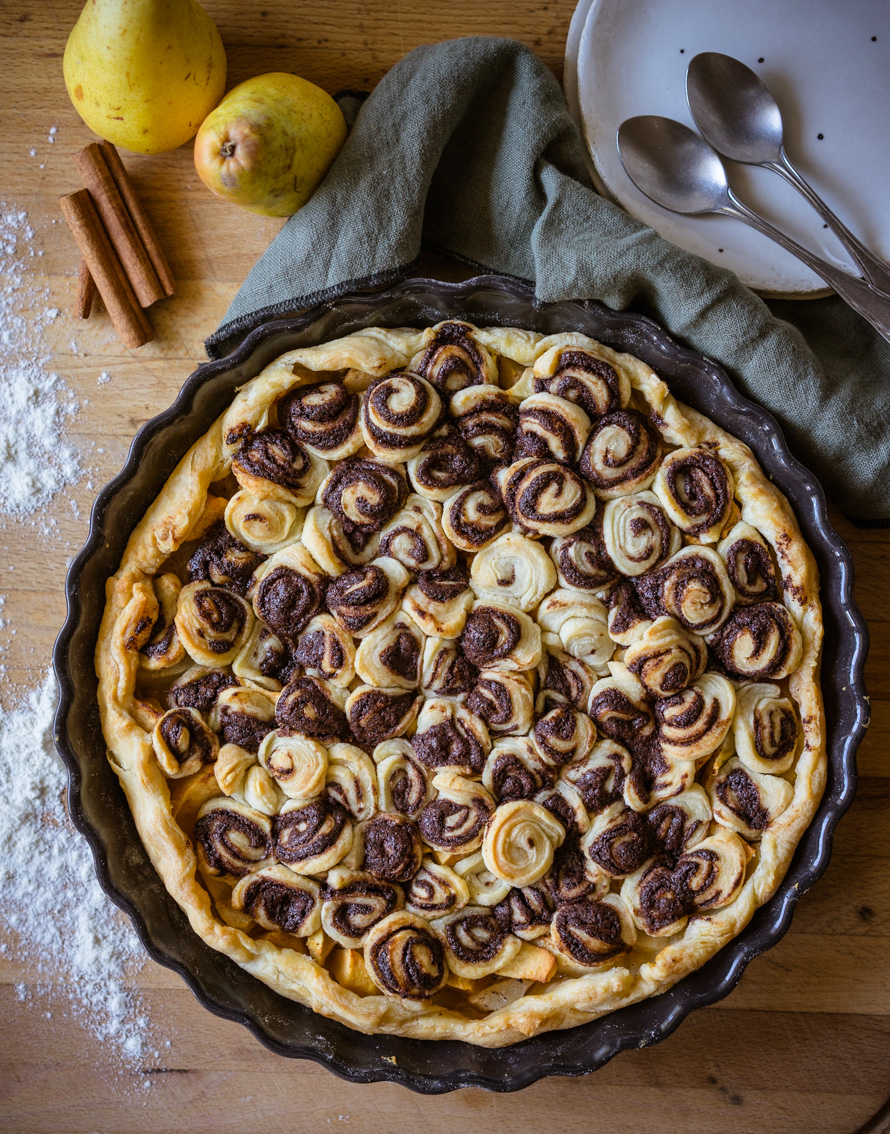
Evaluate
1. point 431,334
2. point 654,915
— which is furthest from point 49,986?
point 431,334

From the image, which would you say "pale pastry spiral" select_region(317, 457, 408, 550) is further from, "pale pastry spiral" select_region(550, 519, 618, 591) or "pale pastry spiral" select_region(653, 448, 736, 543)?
"pale pastry spiral" select_region(653, 448, 736, 543)

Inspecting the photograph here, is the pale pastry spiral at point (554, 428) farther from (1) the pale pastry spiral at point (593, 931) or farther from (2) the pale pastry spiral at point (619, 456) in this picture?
(1) the pale pastry spiral at point (593, 931)

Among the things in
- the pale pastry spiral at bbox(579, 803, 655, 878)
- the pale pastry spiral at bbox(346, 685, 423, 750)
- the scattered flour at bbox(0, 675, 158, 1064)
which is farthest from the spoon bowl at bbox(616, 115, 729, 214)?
the scattered flour at bbox(0, 675, 158, 1064)

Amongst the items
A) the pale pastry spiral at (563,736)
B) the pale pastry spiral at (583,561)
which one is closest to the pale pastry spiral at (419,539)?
the pale pastry spiral at (583,561)

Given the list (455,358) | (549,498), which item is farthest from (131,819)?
(455,358)

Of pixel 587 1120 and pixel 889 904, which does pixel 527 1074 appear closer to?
pixel 587 1120

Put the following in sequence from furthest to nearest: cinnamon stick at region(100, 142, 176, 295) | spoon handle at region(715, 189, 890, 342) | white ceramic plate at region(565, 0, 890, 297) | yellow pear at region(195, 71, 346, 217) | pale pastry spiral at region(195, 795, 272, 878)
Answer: cinnamon stick at region(100, 142, 176, 295) < white ceramic plate at region(565, 0, 890, 297) < spoon handle at region(715, 189, 890, 342) < pale pastry spiral at region(195, 795, 272, 878) < yellow pear at region(195, 71, 346, 217)

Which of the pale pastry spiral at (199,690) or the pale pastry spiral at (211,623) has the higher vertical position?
the pale pastry spiral at (211,623)

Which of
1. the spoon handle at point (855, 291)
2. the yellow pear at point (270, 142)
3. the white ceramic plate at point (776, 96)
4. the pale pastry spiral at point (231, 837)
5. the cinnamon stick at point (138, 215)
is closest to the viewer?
the yellow pear at point (270, 142)
